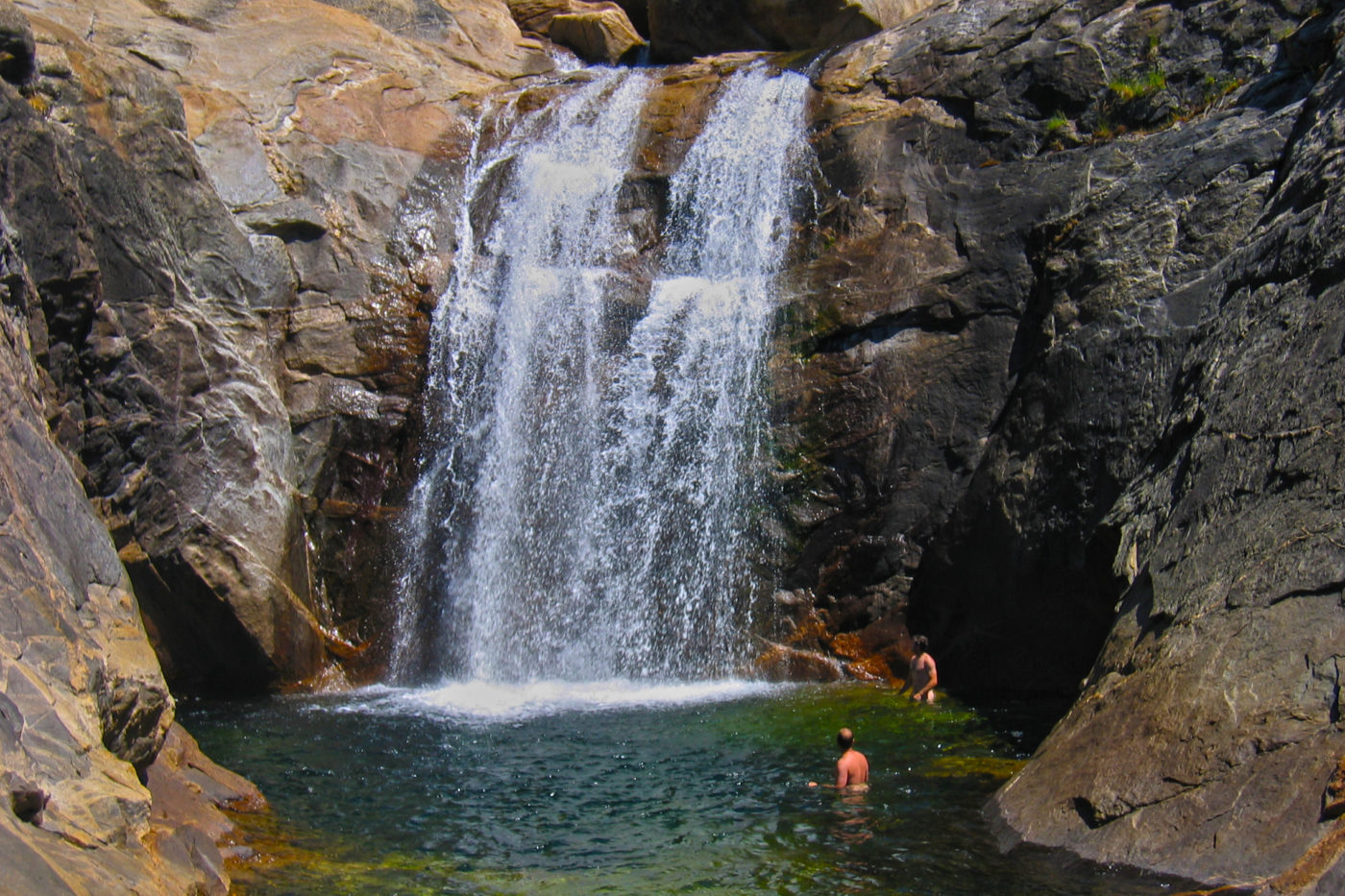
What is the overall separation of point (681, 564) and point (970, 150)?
23.8ft

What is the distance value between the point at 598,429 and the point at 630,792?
6.92 metres

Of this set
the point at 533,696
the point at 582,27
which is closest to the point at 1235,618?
the point at 533,696

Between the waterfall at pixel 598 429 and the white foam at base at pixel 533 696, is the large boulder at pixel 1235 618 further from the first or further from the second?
the waterfall at pixel 598 429

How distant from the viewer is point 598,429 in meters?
15.5

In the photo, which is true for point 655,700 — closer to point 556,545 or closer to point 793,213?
point 556,545

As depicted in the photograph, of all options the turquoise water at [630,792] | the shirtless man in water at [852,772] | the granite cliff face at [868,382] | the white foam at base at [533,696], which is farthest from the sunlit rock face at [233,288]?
the shirtless man in water at [852,772]

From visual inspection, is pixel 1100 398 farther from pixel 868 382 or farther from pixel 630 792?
pixel 630 792

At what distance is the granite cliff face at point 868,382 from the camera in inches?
270

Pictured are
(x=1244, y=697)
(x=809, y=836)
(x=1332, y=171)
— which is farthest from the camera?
(x=1332, y=171)

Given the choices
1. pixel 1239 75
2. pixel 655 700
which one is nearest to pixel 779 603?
pixel 655 700

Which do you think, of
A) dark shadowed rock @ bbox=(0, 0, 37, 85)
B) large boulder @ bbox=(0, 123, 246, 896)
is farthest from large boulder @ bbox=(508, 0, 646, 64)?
large boulder @ bbox=(0, 123, 246, 896)

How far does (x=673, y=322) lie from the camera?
52.9ft

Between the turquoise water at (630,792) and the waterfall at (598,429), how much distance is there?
1.12 meters

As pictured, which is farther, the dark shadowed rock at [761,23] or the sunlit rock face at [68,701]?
the dark shadowed rock at [761,23]
